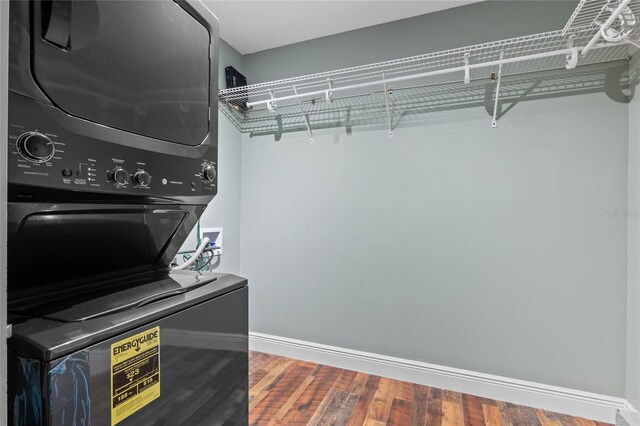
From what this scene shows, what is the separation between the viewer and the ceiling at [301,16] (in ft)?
6.38

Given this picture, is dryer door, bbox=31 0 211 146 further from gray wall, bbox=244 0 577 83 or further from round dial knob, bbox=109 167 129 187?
gray wall, bbox=244 0 577 83

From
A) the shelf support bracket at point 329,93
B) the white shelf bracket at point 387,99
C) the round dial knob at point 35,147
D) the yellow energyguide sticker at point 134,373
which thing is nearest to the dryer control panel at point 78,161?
the round dial knob at point 35,147

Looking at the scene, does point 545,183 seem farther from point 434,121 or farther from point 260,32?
point 260,32

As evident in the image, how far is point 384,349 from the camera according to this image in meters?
2.17

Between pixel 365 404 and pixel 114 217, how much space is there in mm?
1745

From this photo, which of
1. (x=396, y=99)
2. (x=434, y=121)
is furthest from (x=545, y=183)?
(x=396, y=99)

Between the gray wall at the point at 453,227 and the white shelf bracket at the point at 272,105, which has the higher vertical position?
the white shelf bracket at the point at 272,105

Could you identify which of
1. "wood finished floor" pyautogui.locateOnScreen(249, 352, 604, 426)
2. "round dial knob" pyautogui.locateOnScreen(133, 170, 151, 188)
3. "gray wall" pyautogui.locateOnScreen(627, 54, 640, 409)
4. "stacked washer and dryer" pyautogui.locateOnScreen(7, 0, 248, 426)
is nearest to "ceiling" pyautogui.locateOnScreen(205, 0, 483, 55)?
"gray wall" pyautogui.locateOnScreen(627, 54, 640, 409)

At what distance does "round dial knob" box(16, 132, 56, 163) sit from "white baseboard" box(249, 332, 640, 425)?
7.06 feet

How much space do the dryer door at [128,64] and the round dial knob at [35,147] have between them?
7 centimetres

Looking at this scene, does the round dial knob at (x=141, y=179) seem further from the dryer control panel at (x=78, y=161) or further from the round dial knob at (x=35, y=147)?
the round dial knob at (x=35, y=147)

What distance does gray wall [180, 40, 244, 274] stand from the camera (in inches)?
91.7

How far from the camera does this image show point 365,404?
1.84 m

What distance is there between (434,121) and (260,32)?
1.37m
